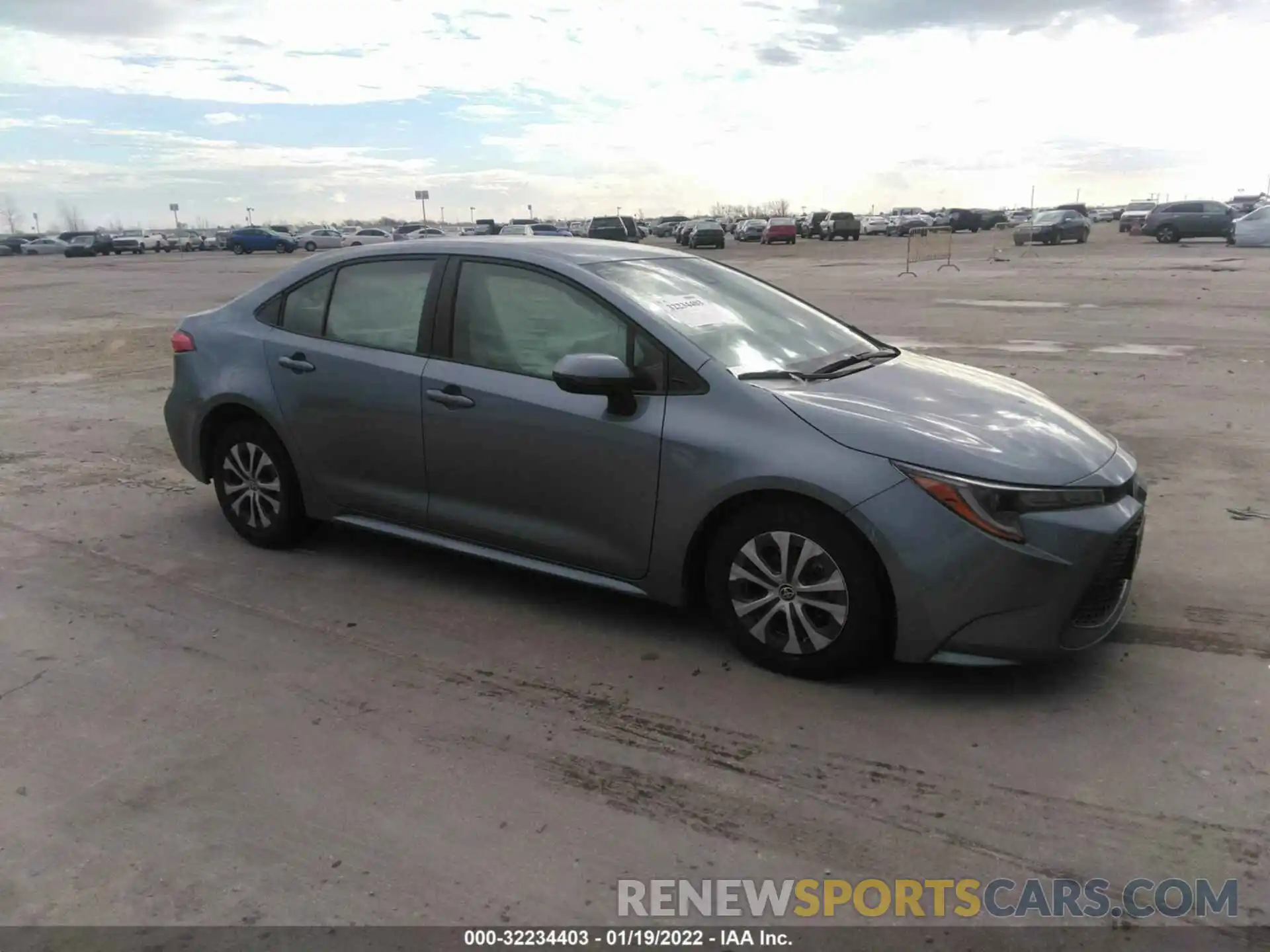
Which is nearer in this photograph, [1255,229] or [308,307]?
[308,307]

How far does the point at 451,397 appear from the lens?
14.7 feet

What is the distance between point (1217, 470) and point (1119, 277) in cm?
1861

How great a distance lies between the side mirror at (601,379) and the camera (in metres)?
3.92

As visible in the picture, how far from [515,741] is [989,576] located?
174cm

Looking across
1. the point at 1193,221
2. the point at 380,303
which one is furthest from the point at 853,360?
the point at 1193,221

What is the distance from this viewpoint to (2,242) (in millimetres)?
86938

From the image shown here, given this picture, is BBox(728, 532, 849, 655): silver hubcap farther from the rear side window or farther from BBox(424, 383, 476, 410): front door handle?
the rear side window

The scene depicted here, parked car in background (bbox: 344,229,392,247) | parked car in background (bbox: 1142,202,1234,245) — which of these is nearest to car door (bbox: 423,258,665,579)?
parked car in background (bbox: 1142,202,1234,245)

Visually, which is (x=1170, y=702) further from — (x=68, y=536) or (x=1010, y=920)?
(x=68, y=536)

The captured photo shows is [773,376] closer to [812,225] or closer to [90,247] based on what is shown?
[812,225]

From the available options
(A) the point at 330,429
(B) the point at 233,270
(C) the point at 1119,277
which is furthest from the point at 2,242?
(A) the point at 330,429

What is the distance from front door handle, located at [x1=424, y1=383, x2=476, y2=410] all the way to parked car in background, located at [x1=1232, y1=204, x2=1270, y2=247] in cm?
3819

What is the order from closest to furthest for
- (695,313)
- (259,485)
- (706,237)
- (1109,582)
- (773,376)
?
1. (1109,582)
2. (773,376)
3. (695,313)
4. (259,485)
5. (706,237)

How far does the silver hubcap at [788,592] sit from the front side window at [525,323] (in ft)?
3.35
